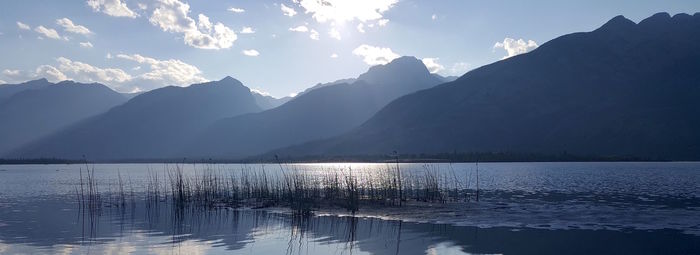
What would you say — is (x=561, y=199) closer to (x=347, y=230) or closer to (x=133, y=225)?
(x=347, y=230)

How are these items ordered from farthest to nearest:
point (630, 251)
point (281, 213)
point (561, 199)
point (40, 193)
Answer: point (40, 193), point (561, 199), point (281, 213), point (630, 251)

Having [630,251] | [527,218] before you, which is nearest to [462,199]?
[527,218]

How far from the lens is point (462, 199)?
43.3m

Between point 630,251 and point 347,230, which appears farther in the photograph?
point 347,230

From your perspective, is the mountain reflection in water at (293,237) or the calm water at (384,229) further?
the calm water at (384,229)

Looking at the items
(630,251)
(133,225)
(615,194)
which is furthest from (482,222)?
(615,194)

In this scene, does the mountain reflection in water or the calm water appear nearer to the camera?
the mountain reflection in water

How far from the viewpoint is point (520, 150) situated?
197 m

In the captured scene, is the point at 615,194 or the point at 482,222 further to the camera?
the point at 615,194

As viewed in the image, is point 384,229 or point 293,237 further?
point 384,229

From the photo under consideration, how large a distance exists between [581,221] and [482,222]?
15.7ft

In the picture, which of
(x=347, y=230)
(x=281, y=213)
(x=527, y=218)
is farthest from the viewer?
(x=281, y=213)

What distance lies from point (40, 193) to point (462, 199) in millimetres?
38551

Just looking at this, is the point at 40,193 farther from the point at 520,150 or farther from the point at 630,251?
the point at 520,150
